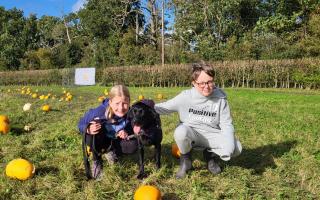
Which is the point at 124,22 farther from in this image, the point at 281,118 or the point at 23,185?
→ the point at 23,185

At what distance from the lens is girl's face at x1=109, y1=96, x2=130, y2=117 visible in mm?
4332

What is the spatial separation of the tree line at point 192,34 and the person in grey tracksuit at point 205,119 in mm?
25895

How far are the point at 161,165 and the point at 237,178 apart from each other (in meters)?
0.88

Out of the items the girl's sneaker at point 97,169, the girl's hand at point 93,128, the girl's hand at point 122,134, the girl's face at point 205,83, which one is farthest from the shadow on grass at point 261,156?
the girl's hand at point 93,128

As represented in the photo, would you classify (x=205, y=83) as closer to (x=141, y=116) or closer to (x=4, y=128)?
(x=141, y=116)

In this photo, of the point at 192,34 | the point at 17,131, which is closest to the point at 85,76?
the point at 192,34

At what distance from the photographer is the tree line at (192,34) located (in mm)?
33281

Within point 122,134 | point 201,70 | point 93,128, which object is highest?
point 201,70

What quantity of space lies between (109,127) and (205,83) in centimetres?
113

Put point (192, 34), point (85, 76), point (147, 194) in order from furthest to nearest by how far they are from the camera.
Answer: point (192, 34)
point (85, 76)
point (147, 194)

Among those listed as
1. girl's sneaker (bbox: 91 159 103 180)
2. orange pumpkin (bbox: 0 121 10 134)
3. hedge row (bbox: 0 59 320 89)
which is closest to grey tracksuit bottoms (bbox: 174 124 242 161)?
girl's sneaker (bbox: 91 159 103 180)

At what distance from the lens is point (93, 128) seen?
4129 millimetres

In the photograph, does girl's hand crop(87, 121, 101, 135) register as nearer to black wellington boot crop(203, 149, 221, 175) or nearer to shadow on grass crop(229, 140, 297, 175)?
black wellington boot crop(203, 149, 221, 175)

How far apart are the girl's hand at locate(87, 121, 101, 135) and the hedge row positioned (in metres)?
20.8
